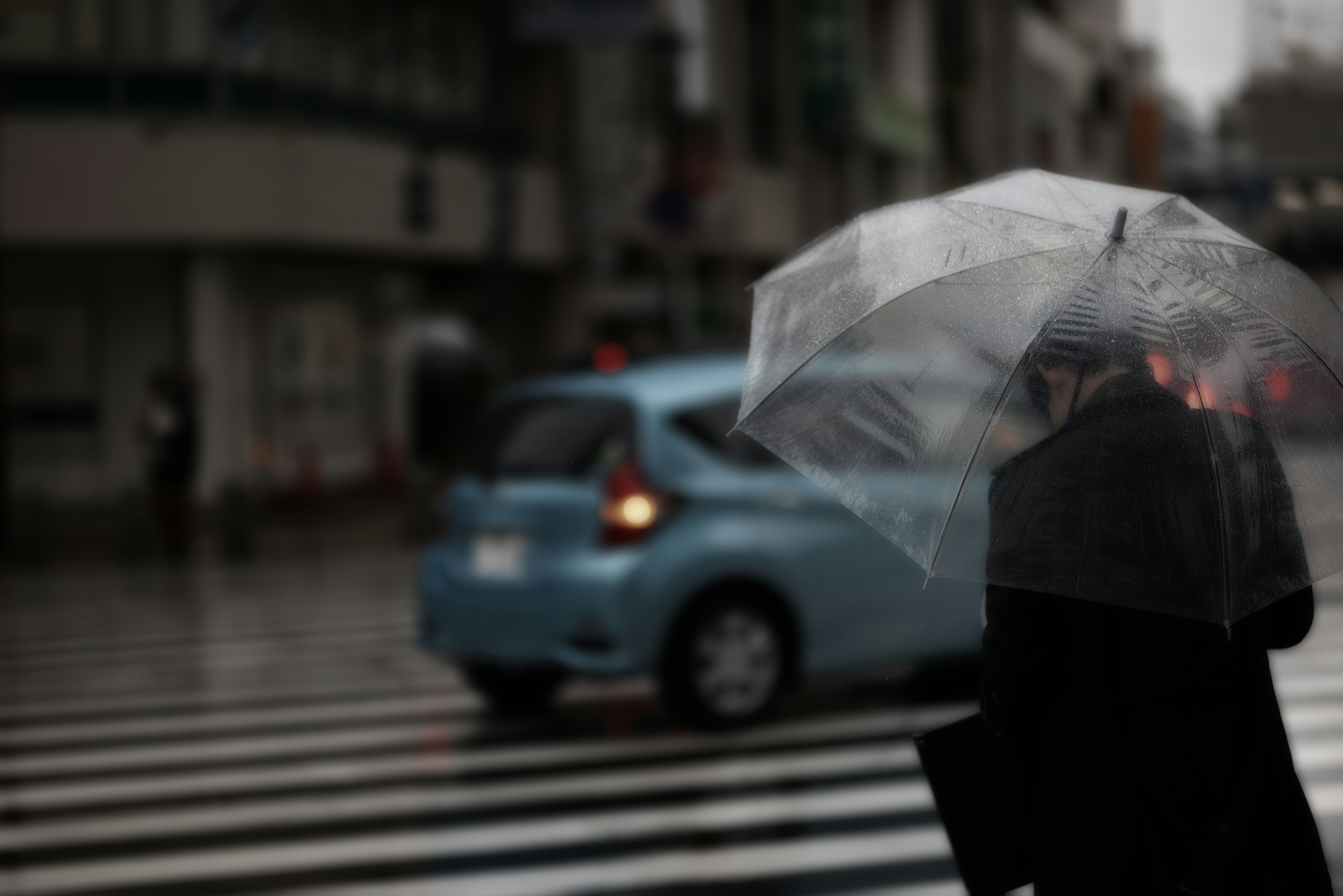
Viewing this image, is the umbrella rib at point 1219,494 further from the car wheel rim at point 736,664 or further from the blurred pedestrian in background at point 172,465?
the blurred pedestrian in background at point 172,465

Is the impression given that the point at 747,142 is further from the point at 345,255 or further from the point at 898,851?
the point at 898,851

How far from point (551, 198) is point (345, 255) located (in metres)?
5.56

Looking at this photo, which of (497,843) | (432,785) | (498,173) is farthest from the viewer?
(498,173)

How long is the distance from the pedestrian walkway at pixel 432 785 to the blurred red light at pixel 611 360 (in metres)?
1.84

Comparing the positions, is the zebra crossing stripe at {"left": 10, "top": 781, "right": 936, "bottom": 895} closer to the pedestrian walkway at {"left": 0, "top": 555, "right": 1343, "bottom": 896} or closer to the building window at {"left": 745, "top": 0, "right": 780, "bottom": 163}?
the pedestrian walkway at {"left": 0, "top": 555, "right": 1343, "bottom": 896}

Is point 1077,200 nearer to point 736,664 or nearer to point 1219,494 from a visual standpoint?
point 1219,494

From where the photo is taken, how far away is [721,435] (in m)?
8.26

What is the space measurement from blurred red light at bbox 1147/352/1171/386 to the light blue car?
5141 millimetres

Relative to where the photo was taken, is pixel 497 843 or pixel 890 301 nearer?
pixel 890 301

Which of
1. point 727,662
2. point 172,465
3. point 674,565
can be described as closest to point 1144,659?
point 674,565

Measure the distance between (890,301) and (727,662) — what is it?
17.0 ft

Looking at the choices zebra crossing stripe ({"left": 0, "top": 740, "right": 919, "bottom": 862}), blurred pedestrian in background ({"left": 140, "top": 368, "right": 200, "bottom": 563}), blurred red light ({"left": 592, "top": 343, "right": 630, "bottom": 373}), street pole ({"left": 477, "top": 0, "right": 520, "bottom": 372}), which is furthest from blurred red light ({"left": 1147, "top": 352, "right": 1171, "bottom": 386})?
street pole ({"left": 477, "top": 0, "right": 520, "bottom": 372})

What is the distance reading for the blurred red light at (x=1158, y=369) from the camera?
9.44ft

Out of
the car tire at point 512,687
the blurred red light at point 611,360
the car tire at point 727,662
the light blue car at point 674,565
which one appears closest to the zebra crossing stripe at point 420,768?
the car tire at point 727,662
